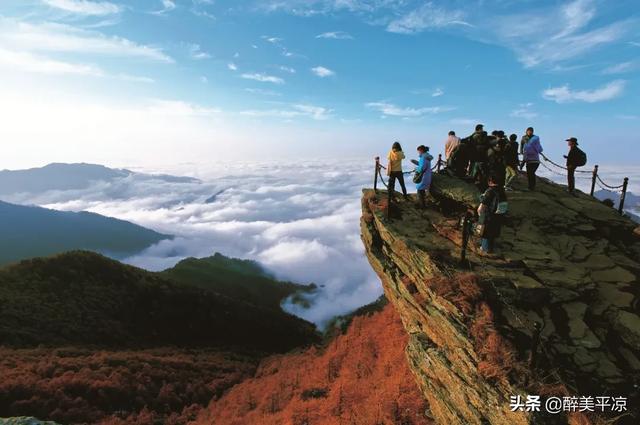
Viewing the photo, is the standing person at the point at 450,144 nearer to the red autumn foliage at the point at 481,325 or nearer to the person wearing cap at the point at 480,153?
the person wearing cap at the point at 480,153

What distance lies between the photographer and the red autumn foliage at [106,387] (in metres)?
23.5

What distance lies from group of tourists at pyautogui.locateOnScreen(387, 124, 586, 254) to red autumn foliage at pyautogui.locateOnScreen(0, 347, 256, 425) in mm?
23347

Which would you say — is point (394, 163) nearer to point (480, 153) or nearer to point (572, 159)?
point (480, 153)

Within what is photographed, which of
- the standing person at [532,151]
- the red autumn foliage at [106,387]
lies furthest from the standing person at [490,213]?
the red autumn foliage at [106,387]

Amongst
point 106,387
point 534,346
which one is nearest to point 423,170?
point 534,346

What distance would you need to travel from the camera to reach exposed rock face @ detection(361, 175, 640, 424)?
9.11 metres

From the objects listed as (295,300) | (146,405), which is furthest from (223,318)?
(295,300)

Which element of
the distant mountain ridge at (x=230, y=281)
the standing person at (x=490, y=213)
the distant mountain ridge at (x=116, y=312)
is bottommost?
the distant mountain ridge at (x=230, y=281)

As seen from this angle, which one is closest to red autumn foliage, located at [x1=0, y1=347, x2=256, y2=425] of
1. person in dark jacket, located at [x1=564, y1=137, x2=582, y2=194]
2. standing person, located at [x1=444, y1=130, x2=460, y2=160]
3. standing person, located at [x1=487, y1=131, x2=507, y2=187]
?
standing person, located at [x1=444, y1=130, x2=460, y2=160]

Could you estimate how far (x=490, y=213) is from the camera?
12.3m

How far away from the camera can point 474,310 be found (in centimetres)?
1083

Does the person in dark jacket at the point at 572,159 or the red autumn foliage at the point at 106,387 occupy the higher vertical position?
the person in dark jacket at the point at 572,159

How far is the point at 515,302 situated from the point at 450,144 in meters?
10.3

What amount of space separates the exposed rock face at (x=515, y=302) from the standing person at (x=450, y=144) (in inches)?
110
